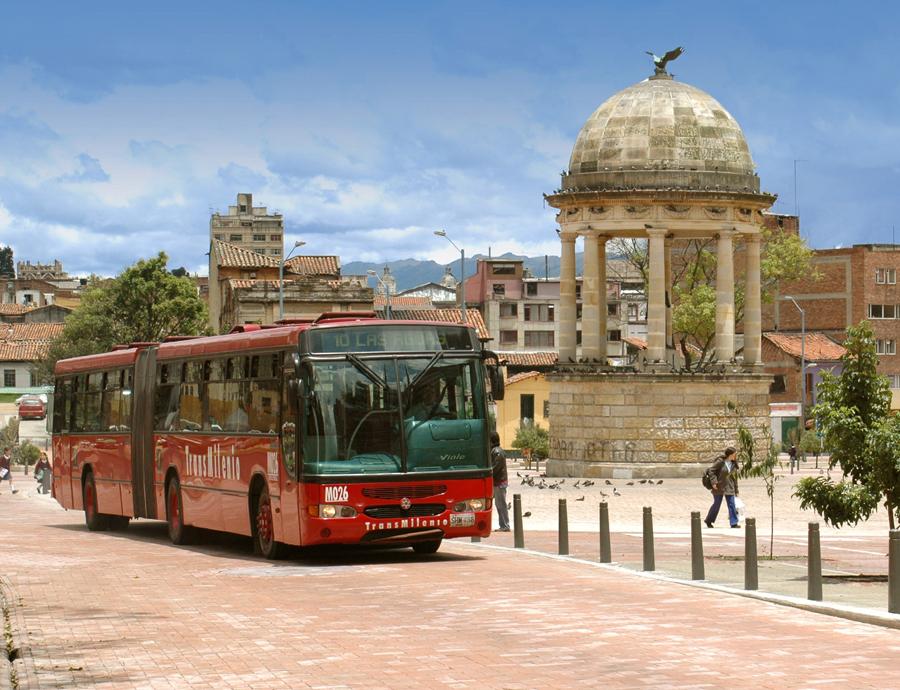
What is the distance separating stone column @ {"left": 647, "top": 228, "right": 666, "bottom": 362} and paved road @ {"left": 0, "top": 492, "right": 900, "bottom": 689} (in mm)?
30208

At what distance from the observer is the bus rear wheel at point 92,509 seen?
3162cm

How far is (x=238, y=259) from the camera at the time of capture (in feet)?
327

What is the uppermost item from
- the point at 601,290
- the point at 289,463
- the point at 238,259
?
the point at 238,259

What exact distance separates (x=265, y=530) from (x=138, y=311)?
67.8 m

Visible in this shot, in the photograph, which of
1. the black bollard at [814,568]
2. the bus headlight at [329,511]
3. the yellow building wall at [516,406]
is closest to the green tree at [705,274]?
the yellow building wall at [516,406]

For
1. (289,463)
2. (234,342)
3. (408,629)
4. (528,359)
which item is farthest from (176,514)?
(528,359)

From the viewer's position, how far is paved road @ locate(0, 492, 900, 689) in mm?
12305

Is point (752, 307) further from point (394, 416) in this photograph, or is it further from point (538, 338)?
point (538, 338)

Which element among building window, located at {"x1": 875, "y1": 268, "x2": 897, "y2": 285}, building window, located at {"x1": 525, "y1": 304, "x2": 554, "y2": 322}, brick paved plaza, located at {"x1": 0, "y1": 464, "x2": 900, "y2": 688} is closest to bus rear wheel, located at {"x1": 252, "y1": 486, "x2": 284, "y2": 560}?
brick paved plaza, located at {"x1": 0, "y1": 464, "x2": 900, "y2": 688}

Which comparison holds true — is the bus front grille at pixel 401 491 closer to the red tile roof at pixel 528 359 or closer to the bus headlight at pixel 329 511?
the bus headlight at pixel 329 511

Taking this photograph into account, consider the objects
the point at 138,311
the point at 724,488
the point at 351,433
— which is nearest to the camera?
the point at 351,433

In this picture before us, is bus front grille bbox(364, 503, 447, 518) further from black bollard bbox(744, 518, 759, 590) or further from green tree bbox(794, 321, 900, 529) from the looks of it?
black bollard bbox(744, 518, 759, 590)

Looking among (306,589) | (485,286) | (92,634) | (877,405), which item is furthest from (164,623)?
(485,286)

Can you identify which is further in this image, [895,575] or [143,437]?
[143,437]
